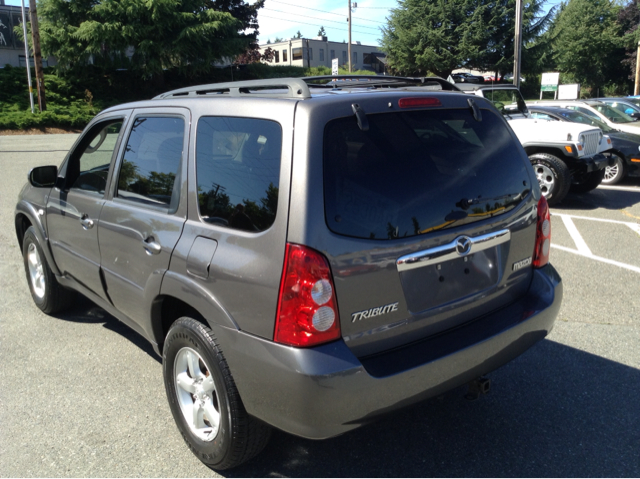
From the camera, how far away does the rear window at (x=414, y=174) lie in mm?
2398

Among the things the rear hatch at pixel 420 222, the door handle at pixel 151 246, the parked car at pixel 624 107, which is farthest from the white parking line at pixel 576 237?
the parked car at pixel 624 107

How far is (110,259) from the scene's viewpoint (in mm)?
3488

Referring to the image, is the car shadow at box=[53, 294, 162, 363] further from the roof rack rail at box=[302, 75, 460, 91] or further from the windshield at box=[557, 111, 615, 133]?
the windshield at box=[557, 111, 615, 133]

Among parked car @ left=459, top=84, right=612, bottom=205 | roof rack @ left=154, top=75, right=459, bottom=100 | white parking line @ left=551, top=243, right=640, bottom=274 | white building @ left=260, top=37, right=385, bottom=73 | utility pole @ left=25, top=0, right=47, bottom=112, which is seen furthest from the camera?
white building @ left=260, top=37, right=385, bottom=73

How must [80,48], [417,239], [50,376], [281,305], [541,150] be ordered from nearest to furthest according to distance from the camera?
1. [281,305]
2. [417,239]
3. [50,376]
4. [541,150]
5. [80,48]

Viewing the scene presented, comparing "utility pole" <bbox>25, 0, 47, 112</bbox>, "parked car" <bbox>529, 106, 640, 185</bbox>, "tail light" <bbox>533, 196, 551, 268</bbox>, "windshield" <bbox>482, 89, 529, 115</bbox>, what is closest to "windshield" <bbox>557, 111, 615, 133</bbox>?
"parked car" <bbox>529, 106, 640, 185</bbox>

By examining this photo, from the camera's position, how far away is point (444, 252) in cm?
259

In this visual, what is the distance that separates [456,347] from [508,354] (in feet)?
1.33

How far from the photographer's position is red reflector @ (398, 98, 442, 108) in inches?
105

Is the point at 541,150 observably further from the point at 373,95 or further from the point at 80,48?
the point at 80,48

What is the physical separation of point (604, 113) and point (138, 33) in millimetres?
28583

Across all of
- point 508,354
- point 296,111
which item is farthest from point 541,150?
point 296,111

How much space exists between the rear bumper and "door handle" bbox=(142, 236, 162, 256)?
654 mm

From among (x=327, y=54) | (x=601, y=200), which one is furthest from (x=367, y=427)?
(x=327, y=54)
